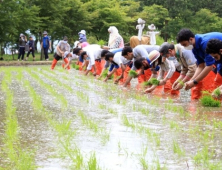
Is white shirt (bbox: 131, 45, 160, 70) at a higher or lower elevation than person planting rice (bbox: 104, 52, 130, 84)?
higher

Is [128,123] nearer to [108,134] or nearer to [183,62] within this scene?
[108,134]

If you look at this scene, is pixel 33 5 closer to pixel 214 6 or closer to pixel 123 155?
pixel 214 6

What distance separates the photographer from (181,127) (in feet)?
17.2

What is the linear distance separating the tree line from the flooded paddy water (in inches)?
766

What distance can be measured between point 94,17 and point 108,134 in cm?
3147

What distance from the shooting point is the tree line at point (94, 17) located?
27.4 meters

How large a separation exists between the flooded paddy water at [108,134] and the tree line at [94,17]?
19.4 m

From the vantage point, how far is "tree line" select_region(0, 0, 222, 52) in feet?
90.0

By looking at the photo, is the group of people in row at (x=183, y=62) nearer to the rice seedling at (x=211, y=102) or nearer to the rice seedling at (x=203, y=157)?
the rice seedling at (x=211, y=102)

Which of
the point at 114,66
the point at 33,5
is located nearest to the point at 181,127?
the point at 114,66

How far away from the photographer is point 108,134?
190 inches

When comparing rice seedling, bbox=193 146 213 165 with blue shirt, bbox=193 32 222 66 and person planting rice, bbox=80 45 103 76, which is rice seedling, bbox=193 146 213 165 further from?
person planting rice, bbox=80 45 103 76

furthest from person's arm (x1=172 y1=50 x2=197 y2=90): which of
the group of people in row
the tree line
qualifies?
the tree line

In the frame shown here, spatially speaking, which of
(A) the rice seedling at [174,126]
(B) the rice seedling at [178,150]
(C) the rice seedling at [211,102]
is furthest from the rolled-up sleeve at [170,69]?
(B) the rice seedling at [178,150]
